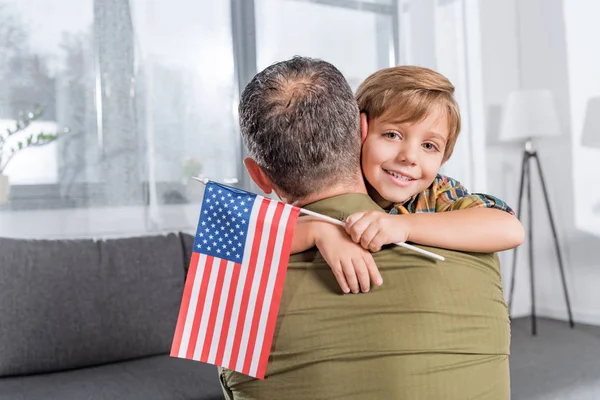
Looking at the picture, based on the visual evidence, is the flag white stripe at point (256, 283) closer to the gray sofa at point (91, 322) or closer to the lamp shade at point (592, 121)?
the gray sofa at point (91, 322)

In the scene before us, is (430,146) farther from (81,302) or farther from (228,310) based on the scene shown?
(81,302)

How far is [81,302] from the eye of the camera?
8.00 feet

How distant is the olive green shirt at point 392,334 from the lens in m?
0.83

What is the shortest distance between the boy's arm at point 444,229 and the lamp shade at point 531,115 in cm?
306

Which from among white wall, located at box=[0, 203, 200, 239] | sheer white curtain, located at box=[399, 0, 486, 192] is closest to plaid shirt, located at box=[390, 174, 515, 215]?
white wall, located at box=[0, 203, 200, 239]

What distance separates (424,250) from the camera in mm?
850

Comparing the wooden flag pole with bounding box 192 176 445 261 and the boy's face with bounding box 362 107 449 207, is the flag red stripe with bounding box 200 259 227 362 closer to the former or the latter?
the wooden flag pole with bounding box 192 176 445 261

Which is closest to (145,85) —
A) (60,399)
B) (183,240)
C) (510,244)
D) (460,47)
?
(183,240)

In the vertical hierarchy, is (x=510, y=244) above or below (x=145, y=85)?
below

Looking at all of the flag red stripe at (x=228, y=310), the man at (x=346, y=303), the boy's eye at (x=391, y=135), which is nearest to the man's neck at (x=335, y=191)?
→ the man at (x=346, y=303)

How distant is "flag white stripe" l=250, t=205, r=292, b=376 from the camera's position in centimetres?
87

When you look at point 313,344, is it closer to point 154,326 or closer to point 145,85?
point 154,326

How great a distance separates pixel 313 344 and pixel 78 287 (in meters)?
1.81

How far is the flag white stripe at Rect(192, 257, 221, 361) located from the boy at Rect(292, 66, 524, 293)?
120 mm
